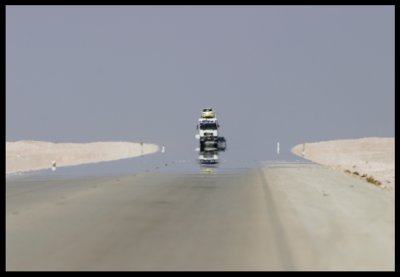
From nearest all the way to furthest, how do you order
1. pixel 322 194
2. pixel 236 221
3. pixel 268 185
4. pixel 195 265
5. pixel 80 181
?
pixel 195 265, pixel 236 221, pixel 322 194, pixel 268 185, pixel 80 181

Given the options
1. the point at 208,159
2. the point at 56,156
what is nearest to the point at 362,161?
the point at 208,159

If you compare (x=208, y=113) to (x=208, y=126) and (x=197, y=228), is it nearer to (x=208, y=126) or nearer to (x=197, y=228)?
(x=208, y=126)

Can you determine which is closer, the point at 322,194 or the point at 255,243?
the point at 255,243

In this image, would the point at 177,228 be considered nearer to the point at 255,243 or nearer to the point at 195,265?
the point at 255,243

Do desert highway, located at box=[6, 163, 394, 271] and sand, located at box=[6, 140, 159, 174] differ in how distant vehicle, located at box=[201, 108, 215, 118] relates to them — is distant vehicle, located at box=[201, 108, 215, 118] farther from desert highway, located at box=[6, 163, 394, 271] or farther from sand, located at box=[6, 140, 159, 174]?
desert highway, located at box=[6, 163, 394, 271]

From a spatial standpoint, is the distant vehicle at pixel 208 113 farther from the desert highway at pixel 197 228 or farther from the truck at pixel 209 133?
the desert highway at pixel 197 228

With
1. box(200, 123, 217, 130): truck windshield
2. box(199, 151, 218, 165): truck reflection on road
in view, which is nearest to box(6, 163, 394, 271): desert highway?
box(199, 151, 218, 165): truck reflection on road

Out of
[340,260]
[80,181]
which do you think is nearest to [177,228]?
[340,260]

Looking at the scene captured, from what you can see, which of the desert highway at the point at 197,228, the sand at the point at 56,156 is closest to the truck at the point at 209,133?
the sand at the point at 56,156

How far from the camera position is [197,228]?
→ 14.0 m

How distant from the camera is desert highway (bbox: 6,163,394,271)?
10.5 m

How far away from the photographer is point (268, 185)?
26.6m

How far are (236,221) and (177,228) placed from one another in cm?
168
